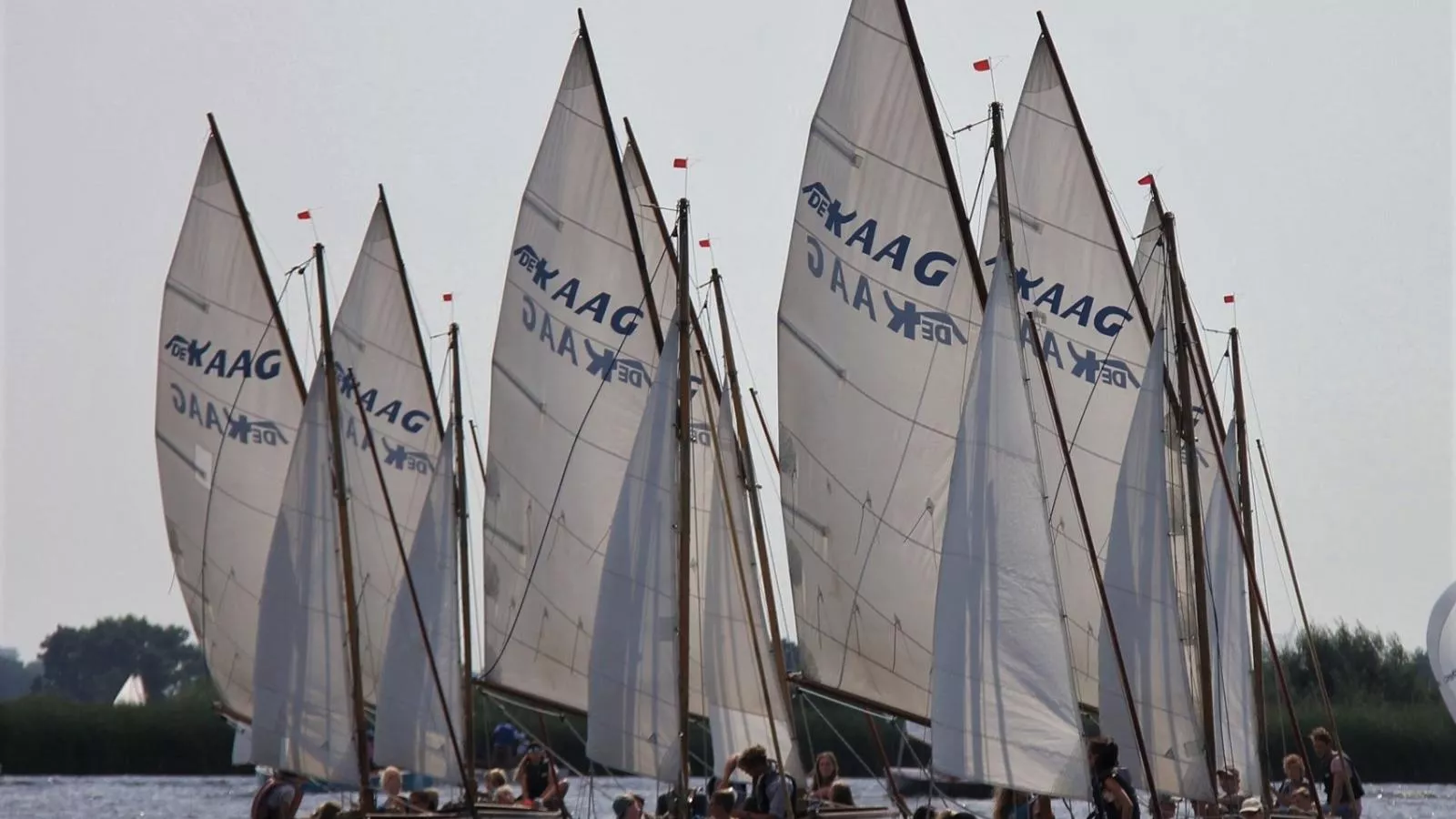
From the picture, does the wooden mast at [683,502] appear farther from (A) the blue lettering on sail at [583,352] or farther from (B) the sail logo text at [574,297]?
(B) the sail logo text at [574,297]

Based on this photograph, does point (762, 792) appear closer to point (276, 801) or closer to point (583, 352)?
point (276, 801)

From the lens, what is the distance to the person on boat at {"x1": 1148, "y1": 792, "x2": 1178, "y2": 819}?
85.0ft

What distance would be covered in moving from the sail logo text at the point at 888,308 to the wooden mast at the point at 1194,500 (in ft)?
→ 10.3

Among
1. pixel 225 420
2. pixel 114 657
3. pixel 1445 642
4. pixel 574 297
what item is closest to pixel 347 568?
pixel 574 297

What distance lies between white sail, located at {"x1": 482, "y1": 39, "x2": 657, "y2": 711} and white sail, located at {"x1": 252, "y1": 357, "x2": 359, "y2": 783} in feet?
14.8

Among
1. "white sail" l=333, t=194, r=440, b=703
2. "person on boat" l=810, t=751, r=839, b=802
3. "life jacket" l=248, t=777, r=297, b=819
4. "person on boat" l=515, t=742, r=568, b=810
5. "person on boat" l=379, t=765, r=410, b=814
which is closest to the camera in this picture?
"life jacket" l=248, t=777, r=297, b=819

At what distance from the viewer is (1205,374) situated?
3566 centimetres

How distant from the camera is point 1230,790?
96.5ft

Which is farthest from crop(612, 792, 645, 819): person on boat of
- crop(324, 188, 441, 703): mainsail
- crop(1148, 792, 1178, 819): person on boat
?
crop(324, 188, 441, 703): mainsail

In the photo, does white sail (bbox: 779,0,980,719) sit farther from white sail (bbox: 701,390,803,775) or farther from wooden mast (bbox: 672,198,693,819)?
wooden mast (bbox: 672,198,693,819)

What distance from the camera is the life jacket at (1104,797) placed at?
23031mm

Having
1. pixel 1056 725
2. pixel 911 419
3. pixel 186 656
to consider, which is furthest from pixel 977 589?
pixel 186 656

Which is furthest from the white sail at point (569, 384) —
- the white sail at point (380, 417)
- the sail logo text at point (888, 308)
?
the sail logo text at point (888, 308)

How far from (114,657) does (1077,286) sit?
135 metres
